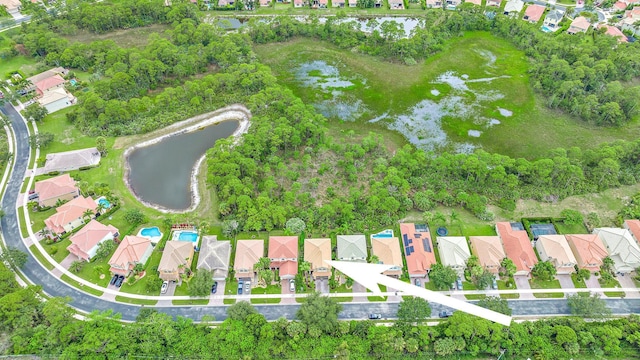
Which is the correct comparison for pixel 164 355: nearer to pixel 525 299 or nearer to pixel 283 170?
pixel 283 170

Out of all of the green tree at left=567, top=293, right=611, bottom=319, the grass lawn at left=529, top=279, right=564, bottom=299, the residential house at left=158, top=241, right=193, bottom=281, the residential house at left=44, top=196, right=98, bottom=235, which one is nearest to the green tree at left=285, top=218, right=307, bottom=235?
the residential house at left=158, top=241, right=193, bottom=281

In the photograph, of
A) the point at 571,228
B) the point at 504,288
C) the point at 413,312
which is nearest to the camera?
the point at 413,312

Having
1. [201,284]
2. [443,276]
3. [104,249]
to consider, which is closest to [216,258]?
[201,284]

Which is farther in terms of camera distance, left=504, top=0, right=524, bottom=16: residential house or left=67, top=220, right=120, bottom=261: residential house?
left=504, top=0, right=524, bottom=16: residential house

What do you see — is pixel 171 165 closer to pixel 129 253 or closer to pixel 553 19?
pixel 129 253

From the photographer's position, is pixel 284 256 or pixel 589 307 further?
pixel 284 256

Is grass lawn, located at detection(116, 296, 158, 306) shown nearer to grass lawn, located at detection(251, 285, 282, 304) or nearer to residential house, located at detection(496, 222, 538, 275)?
grass lawn, located at detection(251, 285, 282, 304)
